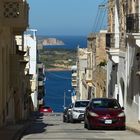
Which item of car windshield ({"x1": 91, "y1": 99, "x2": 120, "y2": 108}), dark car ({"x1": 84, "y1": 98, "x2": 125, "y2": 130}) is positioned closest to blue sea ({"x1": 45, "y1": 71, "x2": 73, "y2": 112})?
car windshield ({"x1": 91, "y1": 99, "x2": 120, "y2": 108})

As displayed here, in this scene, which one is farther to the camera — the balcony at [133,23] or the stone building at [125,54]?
the stone building at [125,54]

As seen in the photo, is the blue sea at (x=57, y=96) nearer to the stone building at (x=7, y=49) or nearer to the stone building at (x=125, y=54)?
the stone building at (x=125, y=54)

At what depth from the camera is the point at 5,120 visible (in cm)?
3117

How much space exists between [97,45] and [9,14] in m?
50.4

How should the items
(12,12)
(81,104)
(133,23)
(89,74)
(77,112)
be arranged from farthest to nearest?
(89,74)
(81,104)
(77,112)
(133,23)
(12,12)

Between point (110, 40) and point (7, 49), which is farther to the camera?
point (110, 40)

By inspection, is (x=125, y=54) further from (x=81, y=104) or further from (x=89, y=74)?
(x=89, y=74)

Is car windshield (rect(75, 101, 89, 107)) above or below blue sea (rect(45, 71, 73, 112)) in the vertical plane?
above

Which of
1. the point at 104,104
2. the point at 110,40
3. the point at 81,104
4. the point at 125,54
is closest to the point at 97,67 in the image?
the point at 110,40

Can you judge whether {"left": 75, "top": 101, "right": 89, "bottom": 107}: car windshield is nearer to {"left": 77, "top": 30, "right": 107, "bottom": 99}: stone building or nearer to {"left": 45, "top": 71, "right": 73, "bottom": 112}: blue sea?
{"left": 77, "top": 30, "right": 107, "bottom": 99}: stone building

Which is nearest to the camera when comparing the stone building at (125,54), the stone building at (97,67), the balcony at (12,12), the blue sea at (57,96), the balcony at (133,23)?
the balcony at (12,12)

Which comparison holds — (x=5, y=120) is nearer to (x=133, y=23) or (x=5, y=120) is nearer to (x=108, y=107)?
(x=108, y=107)

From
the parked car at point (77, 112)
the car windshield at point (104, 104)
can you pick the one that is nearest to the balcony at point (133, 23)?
the car windshield at point (104, 104)

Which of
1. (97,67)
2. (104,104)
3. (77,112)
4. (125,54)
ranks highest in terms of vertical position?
(125,54)
